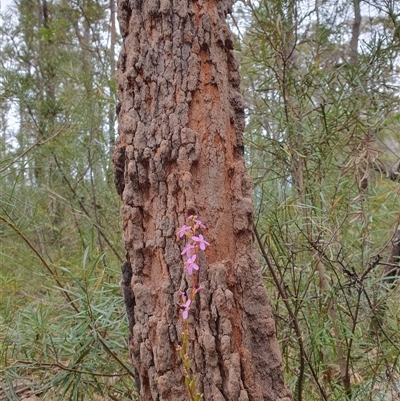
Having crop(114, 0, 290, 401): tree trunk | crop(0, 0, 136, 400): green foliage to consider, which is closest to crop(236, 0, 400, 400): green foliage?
crop(114, 0, 290, 401): tree trunk

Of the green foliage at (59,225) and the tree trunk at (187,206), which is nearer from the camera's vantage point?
the tree trunk at (187,206)

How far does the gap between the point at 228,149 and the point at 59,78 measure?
205 cm

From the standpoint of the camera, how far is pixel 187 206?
0.85 metres

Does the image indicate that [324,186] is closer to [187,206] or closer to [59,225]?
[187,206]

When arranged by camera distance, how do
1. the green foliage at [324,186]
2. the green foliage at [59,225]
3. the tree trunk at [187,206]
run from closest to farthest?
the tree trunk at [187,206]
the green foliage at [59,225]
the green foliage at [324,186]

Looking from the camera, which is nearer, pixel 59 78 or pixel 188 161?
pixel 188 161

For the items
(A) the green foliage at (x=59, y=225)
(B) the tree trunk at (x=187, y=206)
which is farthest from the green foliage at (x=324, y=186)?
(A) the green foliage at (x=59, y=225)

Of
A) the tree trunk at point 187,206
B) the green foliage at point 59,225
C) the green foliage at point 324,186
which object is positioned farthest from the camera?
the green foliage at point 324,186

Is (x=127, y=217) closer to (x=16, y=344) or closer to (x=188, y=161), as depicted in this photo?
(x=188, y=161)

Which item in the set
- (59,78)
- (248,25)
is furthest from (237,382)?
(59,78)

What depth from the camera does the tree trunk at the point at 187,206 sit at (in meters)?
0.81

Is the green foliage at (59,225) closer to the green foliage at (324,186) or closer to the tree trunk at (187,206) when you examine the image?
the tree trunk at (187,206)

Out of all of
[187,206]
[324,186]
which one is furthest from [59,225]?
[187,206]

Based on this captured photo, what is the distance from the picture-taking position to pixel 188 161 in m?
0.87
